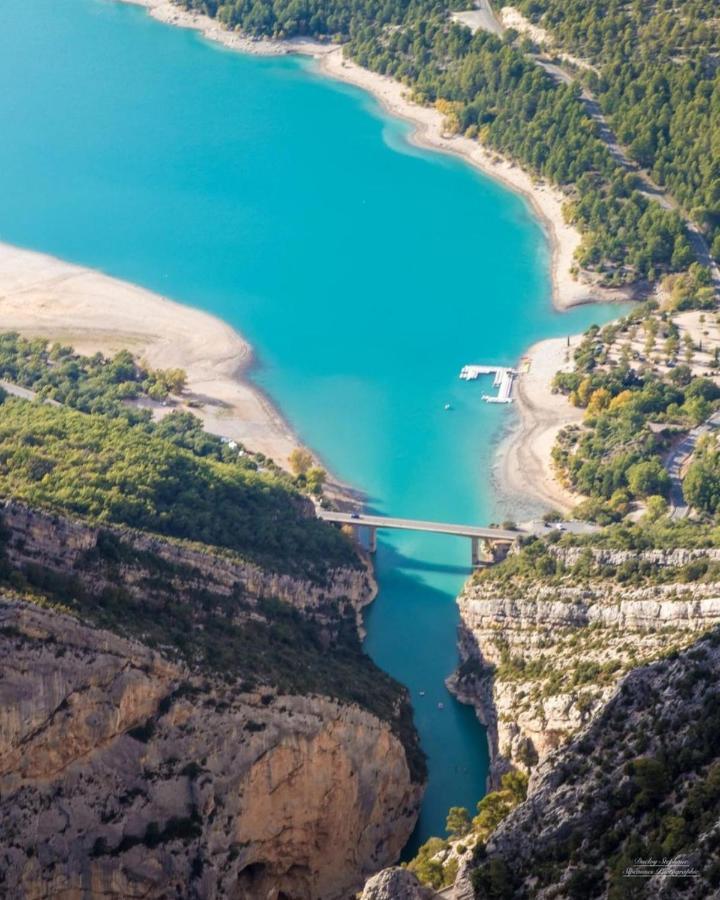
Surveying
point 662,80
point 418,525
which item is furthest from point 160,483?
point 662,80

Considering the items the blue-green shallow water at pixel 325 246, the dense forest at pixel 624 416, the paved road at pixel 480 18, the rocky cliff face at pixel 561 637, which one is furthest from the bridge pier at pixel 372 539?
the paved road at pixel 480 18

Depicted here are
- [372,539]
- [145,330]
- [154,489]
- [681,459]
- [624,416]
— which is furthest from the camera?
[145,330]

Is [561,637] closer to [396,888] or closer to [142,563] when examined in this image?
[142,563]

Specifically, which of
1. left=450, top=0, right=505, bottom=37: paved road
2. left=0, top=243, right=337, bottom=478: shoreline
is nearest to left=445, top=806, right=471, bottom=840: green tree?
left=0, top=243, right=337, bottom=478: shoreline

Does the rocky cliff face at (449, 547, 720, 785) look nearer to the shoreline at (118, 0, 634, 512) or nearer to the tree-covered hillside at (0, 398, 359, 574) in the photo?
the tree-covered hillside at (0, 398, 359, 574)

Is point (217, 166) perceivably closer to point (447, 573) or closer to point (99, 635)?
point (447, 573)

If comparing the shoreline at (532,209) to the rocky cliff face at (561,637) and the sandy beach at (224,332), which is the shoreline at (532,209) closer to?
the sandy beach at (224,332)
